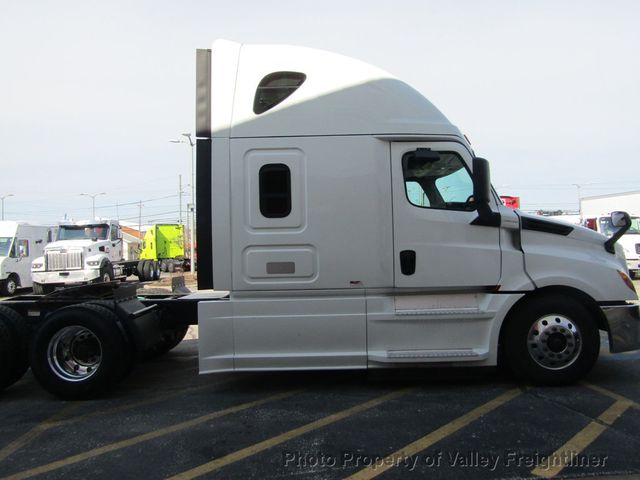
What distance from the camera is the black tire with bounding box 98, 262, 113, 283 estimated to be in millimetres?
18453

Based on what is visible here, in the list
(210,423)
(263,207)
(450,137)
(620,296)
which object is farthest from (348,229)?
(620,296)

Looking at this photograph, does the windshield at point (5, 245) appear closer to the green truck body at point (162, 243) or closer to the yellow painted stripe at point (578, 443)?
the green truck body at point (162, 243)

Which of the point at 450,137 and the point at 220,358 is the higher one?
the point at 450,137

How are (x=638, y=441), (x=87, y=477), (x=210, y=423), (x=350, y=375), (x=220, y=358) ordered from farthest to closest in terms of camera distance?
(x=350, y=375) → (x=220, y=358) → (x=210, y=423) → (x=638, y=441) → (x=87, y=477)

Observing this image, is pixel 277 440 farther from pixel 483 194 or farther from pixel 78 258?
pixel 78 258

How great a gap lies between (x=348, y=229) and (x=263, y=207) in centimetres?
87

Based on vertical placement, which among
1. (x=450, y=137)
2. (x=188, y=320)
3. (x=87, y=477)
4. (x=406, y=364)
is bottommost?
(x=87, y=477)

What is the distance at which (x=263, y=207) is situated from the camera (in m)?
5.03

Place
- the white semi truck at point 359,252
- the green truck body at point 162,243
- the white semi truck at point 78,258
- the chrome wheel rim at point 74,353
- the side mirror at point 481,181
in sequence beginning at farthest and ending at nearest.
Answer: the green truck body at point 162,243
the white semi truck at point 78,258
the chrome wheel rim at point 74,353
the white semi truck at point 359,252
the side mirror at point 481,181

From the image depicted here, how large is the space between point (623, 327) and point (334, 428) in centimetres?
311

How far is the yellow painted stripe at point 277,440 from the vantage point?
3.56 meters

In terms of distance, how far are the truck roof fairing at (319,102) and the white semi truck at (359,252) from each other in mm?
14

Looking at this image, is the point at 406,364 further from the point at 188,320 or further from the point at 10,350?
the point at 10,350

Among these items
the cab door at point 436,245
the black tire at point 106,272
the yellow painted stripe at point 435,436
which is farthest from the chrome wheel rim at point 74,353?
the black tire at point 106,272
